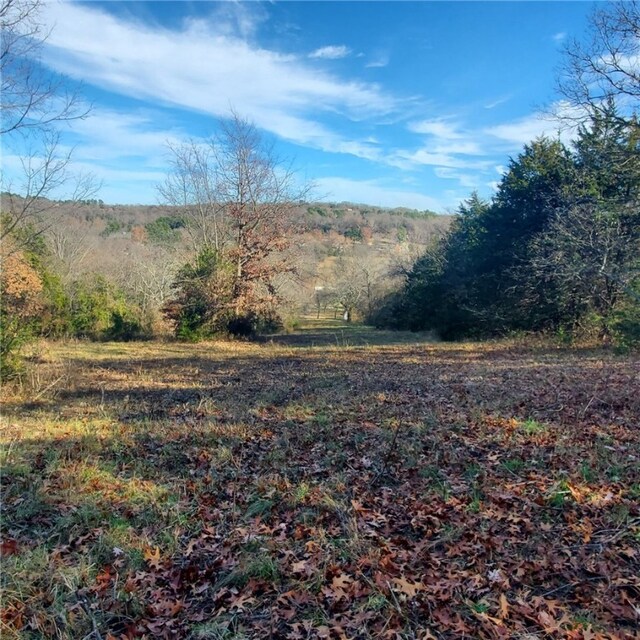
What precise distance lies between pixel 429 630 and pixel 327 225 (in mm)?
49511

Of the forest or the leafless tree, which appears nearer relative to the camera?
the forest

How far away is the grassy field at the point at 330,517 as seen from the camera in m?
2.66

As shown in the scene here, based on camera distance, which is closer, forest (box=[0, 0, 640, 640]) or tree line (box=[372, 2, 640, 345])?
forest (box=[0, 0, 640, 640])

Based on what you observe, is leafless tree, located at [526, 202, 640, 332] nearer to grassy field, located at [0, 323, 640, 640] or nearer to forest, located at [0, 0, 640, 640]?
forest, located at [0, 0, 640, 640]

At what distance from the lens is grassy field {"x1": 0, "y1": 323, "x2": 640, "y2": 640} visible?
266 centimetres

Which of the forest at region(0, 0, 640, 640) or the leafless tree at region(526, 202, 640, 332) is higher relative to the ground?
the leafless tree at region(526, 202, 640, 332)

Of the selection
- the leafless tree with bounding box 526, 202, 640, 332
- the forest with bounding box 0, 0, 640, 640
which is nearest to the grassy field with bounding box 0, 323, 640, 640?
the forest with bounding box 0, 0, 640, 640

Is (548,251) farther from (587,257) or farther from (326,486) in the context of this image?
(326,486)

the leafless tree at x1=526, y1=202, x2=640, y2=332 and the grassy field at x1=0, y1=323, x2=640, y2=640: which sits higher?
the leafless tree at x1=526, y1=202, x2=640, y2=332

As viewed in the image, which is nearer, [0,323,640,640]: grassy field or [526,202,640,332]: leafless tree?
[0,323,640,640]: grassy field

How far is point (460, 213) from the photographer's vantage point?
87.9 ft

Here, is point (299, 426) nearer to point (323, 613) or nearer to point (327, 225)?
point (323, 613)

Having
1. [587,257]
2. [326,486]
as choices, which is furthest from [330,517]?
[587,257]

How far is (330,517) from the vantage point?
148 inches
